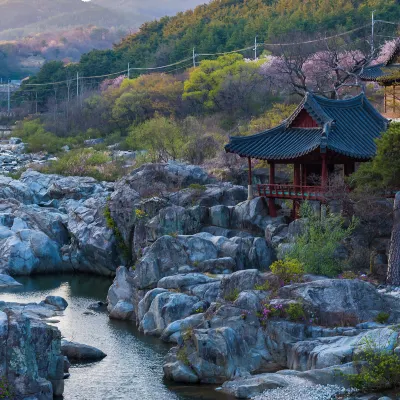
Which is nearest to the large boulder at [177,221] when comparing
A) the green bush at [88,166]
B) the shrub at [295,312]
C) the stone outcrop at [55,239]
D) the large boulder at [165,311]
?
the stone outcrop at [55,239]

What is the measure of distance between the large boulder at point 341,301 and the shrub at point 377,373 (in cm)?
333

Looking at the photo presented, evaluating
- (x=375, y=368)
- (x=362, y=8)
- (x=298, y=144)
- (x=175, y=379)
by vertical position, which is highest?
(x=362, y=8)

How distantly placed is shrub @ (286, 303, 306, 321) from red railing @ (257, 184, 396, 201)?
809cm

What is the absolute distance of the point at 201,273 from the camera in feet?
91.7

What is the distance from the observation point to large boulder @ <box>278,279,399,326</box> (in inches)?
858

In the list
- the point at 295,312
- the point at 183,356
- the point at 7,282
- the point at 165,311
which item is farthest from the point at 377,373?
the point at 7,282

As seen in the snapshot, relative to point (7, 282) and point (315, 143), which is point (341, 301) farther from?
point (7, 282)

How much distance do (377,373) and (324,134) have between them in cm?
1428

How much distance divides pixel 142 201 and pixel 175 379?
1552 centimetres

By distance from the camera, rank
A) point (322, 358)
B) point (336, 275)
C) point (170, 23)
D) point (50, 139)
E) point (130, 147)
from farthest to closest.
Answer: point (170, 23), point (50, 139), point (130, 147), point (336, 275), point (322, 358)

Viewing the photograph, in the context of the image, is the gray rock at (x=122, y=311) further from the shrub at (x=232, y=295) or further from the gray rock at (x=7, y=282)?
the gray rock at (x=7, y=282)

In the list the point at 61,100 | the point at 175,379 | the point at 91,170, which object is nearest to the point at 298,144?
the point at 175,379

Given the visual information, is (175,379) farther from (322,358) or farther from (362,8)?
(362,8)

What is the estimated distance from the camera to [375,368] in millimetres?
17969
